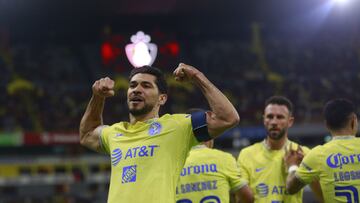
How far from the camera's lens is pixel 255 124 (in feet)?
79.2

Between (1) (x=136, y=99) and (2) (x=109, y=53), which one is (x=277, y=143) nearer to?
(1) (x=136, y=99)

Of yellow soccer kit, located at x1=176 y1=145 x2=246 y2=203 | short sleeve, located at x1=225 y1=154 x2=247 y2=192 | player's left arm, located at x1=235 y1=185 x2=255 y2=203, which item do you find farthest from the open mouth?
player's left arm, located at x1=235 y1=185 x2=255 y2=203

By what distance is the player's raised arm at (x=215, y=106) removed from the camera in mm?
4332

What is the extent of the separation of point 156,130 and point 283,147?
244cm

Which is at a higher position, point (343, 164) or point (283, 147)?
point (283, 147)

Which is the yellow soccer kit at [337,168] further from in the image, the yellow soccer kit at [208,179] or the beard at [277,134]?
the beard at [277,134]

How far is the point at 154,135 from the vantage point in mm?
4516

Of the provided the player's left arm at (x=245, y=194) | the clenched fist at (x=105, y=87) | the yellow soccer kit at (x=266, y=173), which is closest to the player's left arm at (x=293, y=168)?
the yellow soccer kit at (x=266, y=173)

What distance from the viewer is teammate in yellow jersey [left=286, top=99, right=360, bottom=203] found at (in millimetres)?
5203

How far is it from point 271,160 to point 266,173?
17 centimetres

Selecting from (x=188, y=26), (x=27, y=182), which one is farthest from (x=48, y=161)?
(x=188, y=26)

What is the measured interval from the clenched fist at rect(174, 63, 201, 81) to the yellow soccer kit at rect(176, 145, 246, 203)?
1.85 meters

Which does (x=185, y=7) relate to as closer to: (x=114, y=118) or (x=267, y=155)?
(x=114, y=118)

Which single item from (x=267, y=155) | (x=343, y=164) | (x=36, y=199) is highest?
(x=36, y=199)
